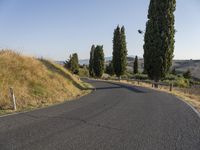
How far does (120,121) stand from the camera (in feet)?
29.7

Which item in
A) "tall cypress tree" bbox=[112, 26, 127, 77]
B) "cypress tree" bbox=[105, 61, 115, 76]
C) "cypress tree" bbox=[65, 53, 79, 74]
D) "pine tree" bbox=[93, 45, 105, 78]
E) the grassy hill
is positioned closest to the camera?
the grassy hill

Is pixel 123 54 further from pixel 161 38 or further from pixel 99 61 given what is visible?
pixel 161 38

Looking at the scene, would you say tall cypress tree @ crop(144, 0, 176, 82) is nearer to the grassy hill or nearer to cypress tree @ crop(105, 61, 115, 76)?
the grassy hill

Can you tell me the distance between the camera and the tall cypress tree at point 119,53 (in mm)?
50188

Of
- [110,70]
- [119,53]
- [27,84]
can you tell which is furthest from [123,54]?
[110,70]

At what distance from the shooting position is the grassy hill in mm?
14000

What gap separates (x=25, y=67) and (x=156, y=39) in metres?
17.5

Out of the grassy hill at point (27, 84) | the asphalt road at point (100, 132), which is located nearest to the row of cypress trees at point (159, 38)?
the grassy hill at point (27, 84)

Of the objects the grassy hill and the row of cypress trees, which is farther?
the row of cypress trees

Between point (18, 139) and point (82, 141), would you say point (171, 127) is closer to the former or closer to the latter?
point (82, 141)

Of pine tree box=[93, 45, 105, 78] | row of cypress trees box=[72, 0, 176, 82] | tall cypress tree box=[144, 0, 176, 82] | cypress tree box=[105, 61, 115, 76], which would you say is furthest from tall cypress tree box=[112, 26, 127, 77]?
cypress tree box=[105, 61, 115, 76]

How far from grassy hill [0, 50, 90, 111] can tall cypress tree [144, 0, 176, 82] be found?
556 inches

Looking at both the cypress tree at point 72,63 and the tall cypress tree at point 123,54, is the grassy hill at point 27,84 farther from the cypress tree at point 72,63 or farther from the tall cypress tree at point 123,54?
the cypress tree at point 72,63

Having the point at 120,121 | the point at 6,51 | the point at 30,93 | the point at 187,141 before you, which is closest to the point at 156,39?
the point at 6,51
